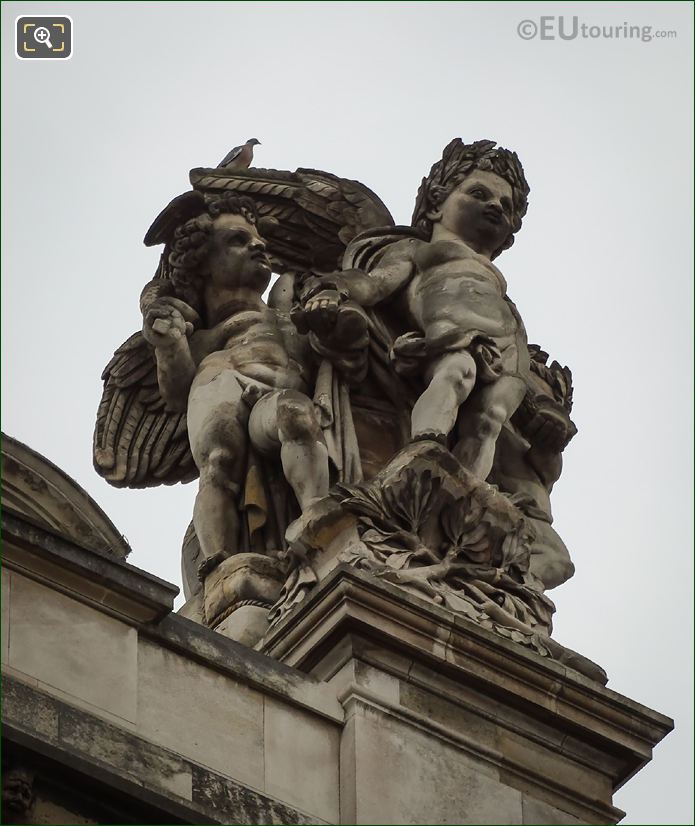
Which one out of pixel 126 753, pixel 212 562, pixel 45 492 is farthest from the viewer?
pixel 212 562

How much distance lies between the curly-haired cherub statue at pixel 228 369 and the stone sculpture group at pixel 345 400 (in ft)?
0.04

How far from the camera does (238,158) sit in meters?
19.7

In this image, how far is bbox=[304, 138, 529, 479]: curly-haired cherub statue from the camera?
57.2ft

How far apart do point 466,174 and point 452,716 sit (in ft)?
15.3

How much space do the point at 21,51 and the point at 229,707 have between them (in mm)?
5909

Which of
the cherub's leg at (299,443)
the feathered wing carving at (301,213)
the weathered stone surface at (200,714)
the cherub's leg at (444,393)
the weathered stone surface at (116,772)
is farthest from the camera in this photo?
the feathered wing carving at (301,213)

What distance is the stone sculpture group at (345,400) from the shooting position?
1630 cm

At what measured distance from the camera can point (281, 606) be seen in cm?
1612

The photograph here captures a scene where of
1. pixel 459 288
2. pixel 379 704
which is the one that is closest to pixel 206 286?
pixel 459 288

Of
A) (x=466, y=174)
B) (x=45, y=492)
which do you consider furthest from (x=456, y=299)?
(x=45, y=492)

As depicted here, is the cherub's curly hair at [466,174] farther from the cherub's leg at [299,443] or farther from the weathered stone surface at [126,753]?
the weathered stone surface at [126,753]

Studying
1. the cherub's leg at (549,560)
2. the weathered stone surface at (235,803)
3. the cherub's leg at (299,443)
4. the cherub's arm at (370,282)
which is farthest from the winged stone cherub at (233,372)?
the weathered stone surface at (235,803)

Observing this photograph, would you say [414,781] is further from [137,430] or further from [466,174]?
[466,174]

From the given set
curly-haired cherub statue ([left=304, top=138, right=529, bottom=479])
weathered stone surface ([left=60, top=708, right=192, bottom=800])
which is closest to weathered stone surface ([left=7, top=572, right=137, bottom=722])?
weathered stone surface ([left=60, top=708, right=192, bottom=800])
